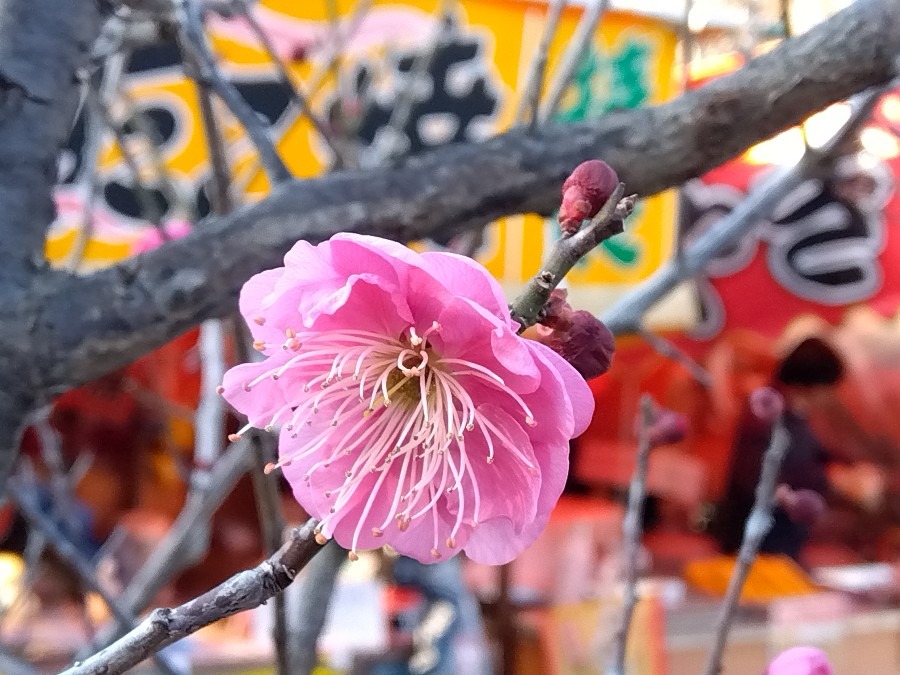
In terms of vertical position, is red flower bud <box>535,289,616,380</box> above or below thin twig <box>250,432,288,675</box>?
above

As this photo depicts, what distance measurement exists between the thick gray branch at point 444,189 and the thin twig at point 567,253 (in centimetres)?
14

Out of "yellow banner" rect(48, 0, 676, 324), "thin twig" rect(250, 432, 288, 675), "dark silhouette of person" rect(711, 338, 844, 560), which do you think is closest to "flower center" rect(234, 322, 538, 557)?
"thin twig" rect(250, 432, 288, 675)

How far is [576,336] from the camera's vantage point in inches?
9.5

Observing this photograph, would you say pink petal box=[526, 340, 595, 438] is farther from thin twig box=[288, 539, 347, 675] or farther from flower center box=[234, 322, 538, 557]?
thin twig box=[288, 539, 347, 675]

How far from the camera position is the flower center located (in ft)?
0.83

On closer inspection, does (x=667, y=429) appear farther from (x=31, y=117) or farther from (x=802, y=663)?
(x=31, y=117)

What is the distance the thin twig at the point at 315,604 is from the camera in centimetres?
51

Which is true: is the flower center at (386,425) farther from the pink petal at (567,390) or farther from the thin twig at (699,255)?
the thin twig at (699,255)

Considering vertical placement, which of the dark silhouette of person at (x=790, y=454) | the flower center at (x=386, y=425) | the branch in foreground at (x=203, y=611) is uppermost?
the flower center at (x=386, y=425)

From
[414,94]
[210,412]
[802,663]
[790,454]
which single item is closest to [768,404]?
[802,663]

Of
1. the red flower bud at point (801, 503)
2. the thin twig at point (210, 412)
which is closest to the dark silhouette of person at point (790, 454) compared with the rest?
the red flower bud at point (801, 503)

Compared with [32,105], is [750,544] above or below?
below

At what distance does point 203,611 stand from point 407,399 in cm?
12

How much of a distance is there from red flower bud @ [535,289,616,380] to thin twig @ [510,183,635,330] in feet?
0.06
